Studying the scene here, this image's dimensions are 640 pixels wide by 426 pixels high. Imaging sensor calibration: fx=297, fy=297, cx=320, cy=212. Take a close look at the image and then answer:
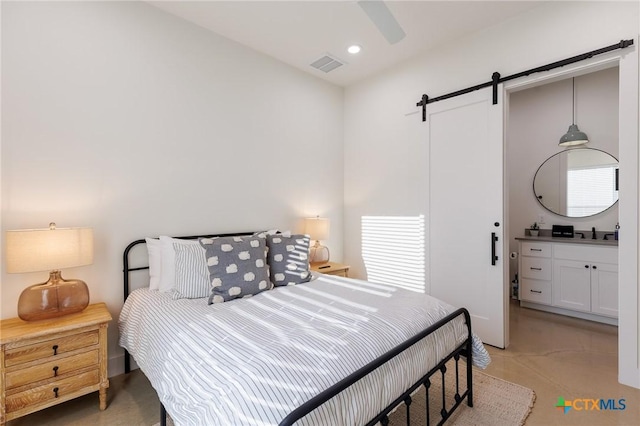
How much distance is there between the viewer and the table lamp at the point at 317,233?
3.60m

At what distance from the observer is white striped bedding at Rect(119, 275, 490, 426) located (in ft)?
3.60

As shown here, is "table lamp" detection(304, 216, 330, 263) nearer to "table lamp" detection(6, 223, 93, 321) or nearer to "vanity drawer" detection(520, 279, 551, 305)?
"table lamp" detection(6, 223, 93, 321)

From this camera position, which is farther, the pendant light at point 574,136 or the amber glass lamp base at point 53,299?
the pendant light at point 574,136

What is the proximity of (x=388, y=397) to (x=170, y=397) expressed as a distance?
3.34 feet

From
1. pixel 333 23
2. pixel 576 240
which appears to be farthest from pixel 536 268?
pixel 333 23

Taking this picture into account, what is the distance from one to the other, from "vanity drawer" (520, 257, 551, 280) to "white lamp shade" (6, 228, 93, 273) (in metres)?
4.87

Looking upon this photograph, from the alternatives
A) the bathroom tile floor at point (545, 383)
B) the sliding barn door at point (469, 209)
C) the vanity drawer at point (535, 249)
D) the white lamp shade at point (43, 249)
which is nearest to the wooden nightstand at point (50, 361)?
the bathroom tile floor at point (545, 383)

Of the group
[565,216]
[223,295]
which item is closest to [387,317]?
[223,295]

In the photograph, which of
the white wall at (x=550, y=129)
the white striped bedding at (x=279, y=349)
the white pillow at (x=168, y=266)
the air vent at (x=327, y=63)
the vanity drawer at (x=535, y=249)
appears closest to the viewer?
the white striped bedding at (x=279, y=349)

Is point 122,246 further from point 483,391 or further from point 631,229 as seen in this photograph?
point 631,229

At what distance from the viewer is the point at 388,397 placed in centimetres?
138

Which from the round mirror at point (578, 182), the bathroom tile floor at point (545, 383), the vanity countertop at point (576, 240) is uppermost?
the round mirror at point (578, 182)

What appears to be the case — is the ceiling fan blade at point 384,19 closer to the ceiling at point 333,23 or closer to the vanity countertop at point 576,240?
the ceiling at point 333,23

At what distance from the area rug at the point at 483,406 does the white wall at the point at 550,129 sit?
264 centimetres
